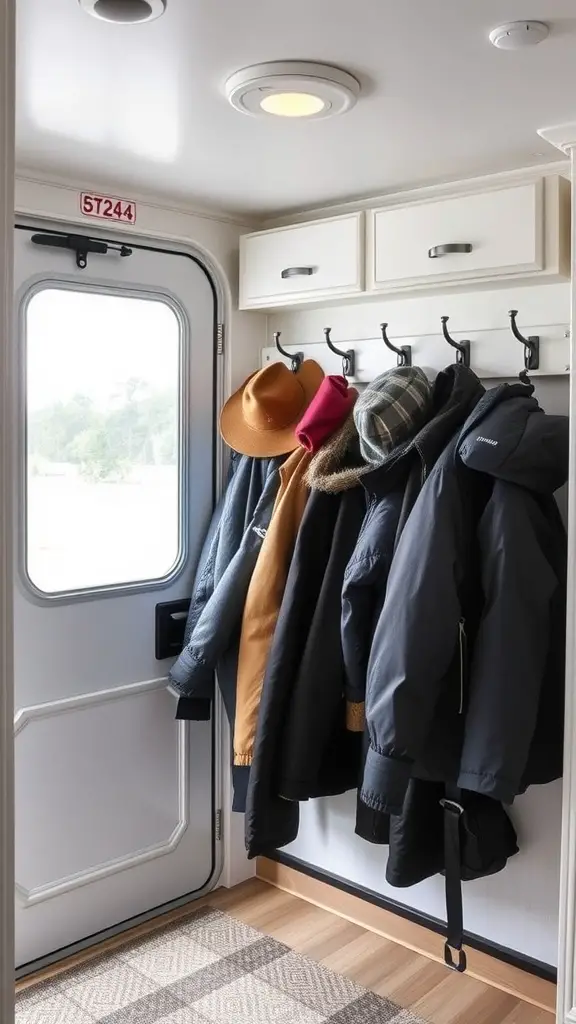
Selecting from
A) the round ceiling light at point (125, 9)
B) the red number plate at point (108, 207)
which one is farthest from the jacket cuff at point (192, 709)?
the round ceiling light at point (125, 9)

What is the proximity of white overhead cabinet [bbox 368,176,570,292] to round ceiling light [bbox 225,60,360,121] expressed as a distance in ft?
1.77

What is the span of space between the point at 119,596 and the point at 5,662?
1900mm

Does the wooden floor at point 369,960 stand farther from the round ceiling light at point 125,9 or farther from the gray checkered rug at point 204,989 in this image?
the round ceiling light at point 125,9

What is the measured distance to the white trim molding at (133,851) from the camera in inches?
102

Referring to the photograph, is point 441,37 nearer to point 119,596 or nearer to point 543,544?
point 543,544

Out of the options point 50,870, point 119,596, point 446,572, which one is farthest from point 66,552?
point 446,572

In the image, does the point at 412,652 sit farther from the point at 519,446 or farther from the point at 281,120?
the point at 281,120

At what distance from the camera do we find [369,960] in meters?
2.69

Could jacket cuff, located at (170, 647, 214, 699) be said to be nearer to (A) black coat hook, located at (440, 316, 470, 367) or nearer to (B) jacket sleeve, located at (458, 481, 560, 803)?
(B) jacket sleeve, located at (458, 481, 560, 803)

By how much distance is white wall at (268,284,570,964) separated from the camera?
2434mm

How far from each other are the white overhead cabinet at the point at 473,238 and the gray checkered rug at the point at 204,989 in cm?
189

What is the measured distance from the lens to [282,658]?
8.32ft

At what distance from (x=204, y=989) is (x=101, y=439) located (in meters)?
1.53

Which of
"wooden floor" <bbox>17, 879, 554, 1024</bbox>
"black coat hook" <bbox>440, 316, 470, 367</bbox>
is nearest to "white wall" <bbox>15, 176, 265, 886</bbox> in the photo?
"wooden floor" <bbox>17, 879, 554, 1024</bbox>
